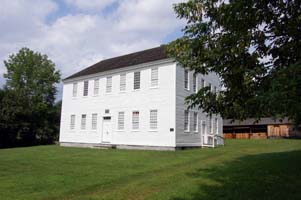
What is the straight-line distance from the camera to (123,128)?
79.0 ft

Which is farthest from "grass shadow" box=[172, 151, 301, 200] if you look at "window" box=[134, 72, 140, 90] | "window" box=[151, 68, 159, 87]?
"window" box=[134, 72, 140, 90]

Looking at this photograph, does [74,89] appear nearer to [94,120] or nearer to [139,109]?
[94,120]

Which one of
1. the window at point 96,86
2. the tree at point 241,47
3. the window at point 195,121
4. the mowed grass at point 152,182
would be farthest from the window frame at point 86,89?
the tree at point 241,47

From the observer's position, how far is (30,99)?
4128 cm

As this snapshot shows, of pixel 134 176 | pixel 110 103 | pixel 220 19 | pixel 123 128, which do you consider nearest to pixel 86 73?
pixel 110 103

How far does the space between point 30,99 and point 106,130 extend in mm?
20652

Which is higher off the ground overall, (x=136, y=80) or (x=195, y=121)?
(x=136, y=80)

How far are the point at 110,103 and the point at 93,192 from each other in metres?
17.3

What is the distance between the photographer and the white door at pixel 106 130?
25.0 meters

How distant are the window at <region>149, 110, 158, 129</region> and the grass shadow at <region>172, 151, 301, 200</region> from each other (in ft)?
35.2

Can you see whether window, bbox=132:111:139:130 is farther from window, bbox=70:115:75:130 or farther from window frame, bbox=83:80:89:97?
window, bbox=70:115:75:130

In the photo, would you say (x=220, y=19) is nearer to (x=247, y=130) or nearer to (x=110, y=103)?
(x=110, y=103)

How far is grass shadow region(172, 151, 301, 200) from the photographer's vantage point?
24.1ft

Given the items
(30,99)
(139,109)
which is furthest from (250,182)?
(30,99)
